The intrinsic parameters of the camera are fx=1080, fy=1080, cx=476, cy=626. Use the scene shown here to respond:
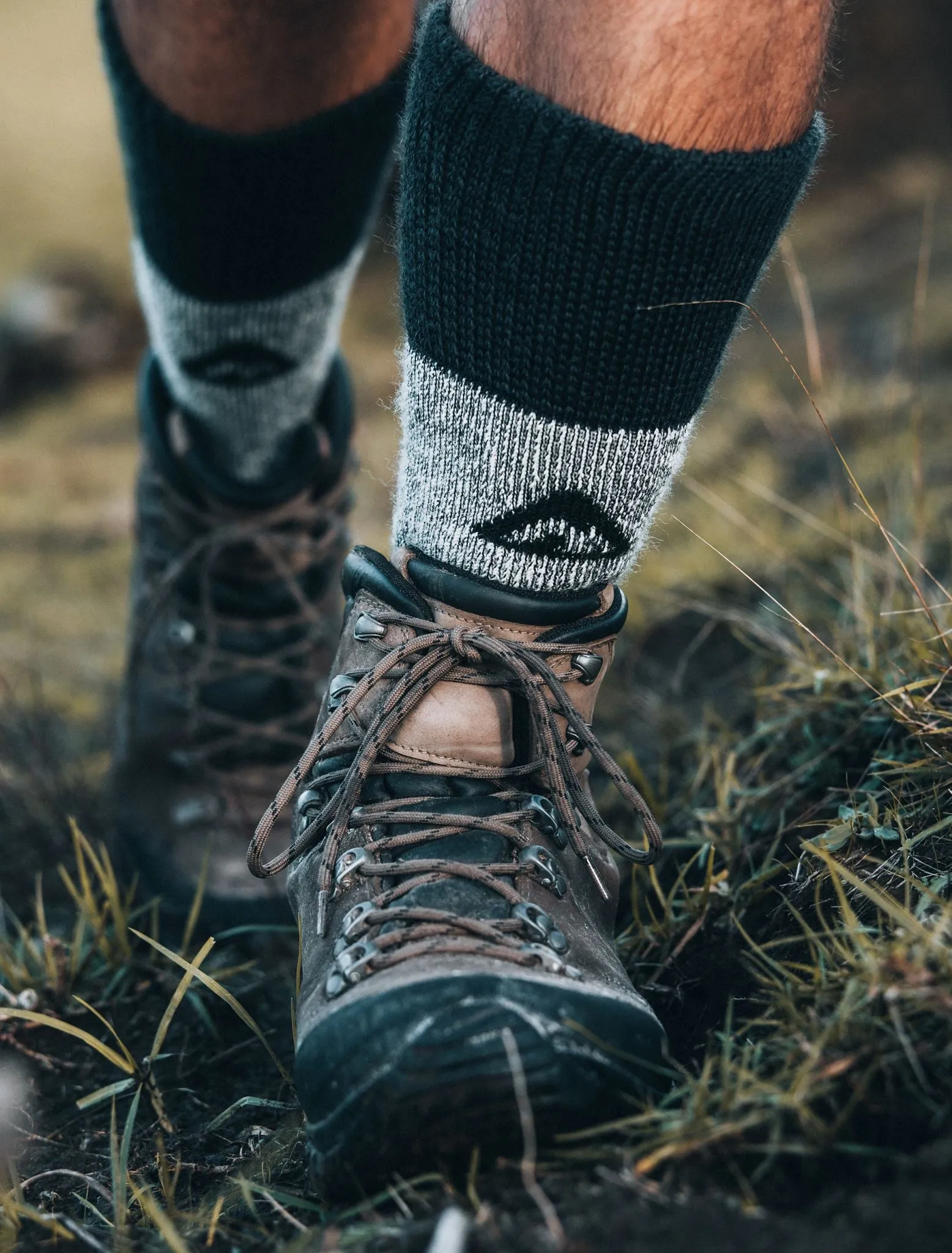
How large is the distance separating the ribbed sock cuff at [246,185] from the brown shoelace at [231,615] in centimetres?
29

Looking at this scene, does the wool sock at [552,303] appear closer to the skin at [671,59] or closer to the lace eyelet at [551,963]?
the skin at [671,59]

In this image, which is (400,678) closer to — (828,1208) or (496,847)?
(496,847)

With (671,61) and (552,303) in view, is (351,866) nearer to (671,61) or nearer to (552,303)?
(552,303)

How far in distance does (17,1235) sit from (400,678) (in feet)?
1.62

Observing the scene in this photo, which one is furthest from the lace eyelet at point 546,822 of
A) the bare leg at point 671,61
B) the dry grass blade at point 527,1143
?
the bare leg at point 671,61

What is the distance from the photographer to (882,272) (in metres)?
3.23

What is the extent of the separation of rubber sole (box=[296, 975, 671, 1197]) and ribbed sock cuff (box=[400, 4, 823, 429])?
439 millimetres

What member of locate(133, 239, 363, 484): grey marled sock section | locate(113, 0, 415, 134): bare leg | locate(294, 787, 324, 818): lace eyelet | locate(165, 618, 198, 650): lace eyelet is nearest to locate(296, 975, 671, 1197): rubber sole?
locate(294, 787, 324, 818): lace eyelet

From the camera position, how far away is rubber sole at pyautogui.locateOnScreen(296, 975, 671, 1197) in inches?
27.1

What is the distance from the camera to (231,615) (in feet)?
4.75

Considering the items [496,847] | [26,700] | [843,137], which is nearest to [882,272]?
[843,137]

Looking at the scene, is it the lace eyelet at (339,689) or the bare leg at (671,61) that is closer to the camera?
the bare leg at (671,61)

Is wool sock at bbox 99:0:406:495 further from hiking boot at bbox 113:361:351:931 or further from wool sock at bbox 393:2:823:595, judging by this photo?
wool sock at bbox 393:2:823:595

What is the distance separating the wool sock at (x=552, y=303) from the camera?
0.77 m
